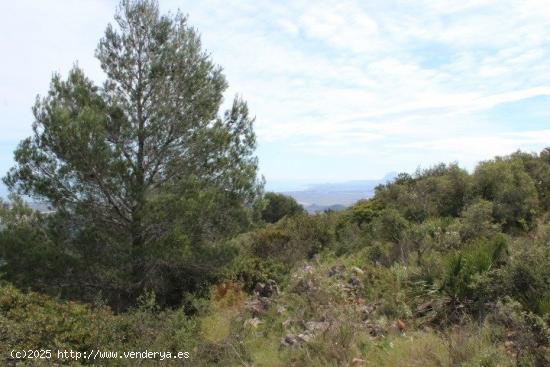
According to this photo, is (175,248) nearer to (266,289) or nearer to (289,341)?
(266,289)

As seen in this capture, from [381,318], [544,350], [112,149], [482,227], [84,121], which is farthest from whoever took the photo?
[482,227]

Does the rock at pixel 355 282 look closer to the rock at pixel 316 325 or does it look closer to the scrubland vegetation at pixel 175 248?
the scrubland vegetation at pixel 175 248

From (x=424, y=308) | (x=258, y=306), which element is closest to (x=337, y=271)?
(x=258, y=306)

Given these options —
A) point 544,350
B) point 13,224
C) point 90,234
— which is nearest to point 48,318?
point 90,234

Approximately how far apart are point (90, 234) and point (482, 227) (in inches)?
372

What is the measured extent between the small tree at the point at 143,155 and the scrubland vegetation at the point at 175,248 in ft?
0.11

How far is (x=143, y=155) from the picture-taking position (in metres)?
10.8

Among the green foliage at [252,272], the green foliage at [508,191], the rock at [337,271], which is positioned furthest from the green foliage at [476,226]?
the green foliage at [252,272]

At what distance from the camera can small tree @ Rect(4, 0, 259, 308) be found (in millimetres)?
9859

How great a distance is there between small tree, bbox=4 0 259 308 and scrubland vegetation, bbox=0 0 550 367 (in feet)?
0.11

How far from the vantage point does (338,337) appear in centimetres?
548

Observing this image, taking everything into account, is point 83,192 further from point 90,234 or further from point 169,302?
point 169,302

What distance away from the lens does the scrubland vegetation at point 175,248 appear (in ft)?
21.2

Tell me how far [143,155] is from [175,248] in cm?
246
